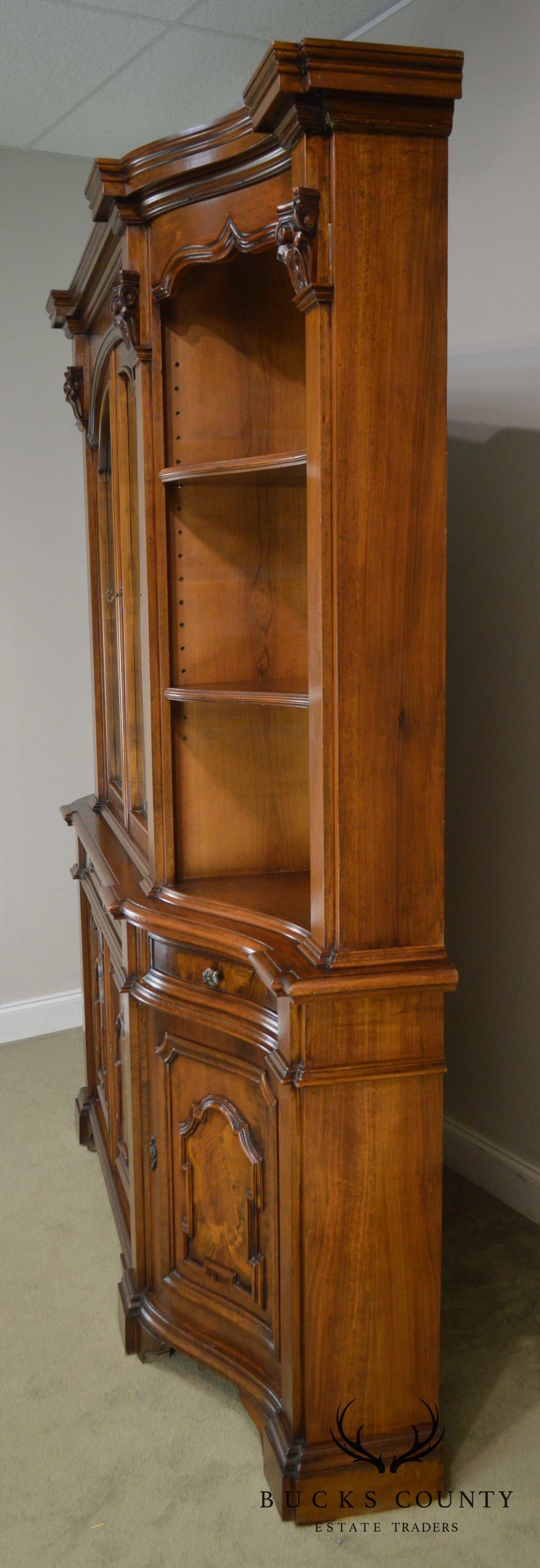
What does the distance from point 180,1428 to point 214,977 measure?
826 millimetres

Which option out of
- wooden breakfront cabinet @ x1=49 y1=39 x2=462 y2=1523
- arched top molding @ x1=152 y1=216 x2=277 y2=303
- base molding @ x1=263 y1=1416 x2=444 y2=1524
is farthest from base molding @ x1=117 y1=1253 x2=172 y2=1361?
arched top molding @ x1=152 y1=216 x2=277 y2=303

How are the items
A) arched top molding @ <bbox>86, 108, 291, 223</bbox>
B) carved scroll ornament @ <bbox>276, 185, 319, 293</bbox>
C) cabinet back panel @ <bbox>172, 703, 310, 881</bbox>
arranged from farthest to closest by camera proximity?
cabinet back panel @ <bbox>172, 703, 310, 881</bbox> < arched top molding @ <bbox>86, 108, 291, 223</bbox> < carved scroll ornament @ <bbox>276, 185, 319, 293</bbox>

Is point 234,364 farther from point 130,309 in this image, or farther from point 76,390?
point 76,390

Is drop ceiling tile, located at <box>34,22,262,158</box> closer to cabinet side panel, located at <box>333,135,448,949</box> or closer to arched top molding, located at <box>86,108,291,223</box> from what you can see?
arched top molding, located at <box>86,108,291,223</box>

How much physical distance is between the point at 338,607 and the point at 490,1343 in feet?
5.03

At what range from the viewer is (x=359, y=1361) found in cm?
176

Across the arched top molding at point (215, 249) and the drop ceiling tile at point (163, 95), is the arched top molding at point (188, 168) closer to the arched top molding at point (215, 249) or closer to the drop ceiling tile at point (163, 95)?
the arched top molding at point (215, 249)

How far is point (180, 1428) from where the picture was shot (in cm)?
199

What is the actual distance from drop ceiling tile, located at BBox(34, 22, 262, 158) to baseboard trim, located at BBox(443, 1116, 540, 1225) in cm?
257

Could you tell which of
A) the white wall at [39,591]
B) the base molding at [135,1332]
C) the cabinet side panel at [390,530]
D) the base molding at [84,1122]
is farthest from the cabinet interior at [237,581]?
the white wall at [39,591]

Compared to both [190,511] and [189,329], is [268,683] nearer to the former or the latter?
[190,511]

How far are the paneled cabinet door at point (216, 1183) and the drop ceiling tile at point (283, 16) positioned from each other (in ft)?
7.63

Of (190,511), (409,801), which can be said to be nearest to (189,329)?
(190,511)

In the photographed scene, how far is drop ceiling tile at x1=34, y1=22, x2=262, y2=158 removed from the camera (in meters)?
2.79
